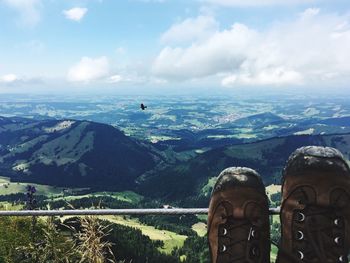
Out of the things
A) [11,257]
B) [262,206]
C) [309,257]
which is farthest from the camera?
[11,257]

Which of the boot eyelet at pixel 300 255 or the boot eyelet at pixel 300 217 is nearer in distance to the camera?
the boot eyelet at pixel 300 255

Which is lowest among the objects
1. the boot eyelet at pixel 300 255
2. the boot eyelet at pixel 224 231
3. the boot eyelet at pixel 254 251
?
the boot eyelet at pixel 254 251

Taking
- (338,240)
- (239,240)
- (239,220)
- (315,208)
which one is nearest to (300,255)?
A: (338,240)

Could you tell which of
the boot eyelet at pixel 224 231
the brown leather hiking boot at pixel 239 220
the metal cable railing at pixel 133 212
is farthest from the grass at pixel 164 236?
the boot eyelet at pixel 224 231

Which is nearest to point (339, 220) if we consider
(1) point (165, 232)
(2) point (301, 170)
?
(2) point (301, 170)

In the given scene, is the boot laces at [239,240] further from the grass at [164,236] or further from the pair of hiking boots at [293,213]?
the grass at [164,236]

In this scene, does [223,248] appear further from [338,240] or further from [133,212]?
[338,240]

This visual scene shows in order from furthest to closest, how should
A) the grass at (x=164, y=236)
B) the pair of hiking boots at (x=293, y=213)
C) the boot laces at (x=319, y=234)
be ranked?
the grass at (x=164, y=236) < the pair of hiking boots at (x=293, y=213) < the boot laces at (x=319, y=234)

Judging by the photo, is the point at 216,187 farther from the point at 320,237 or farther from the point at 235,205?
the point at 320,237
